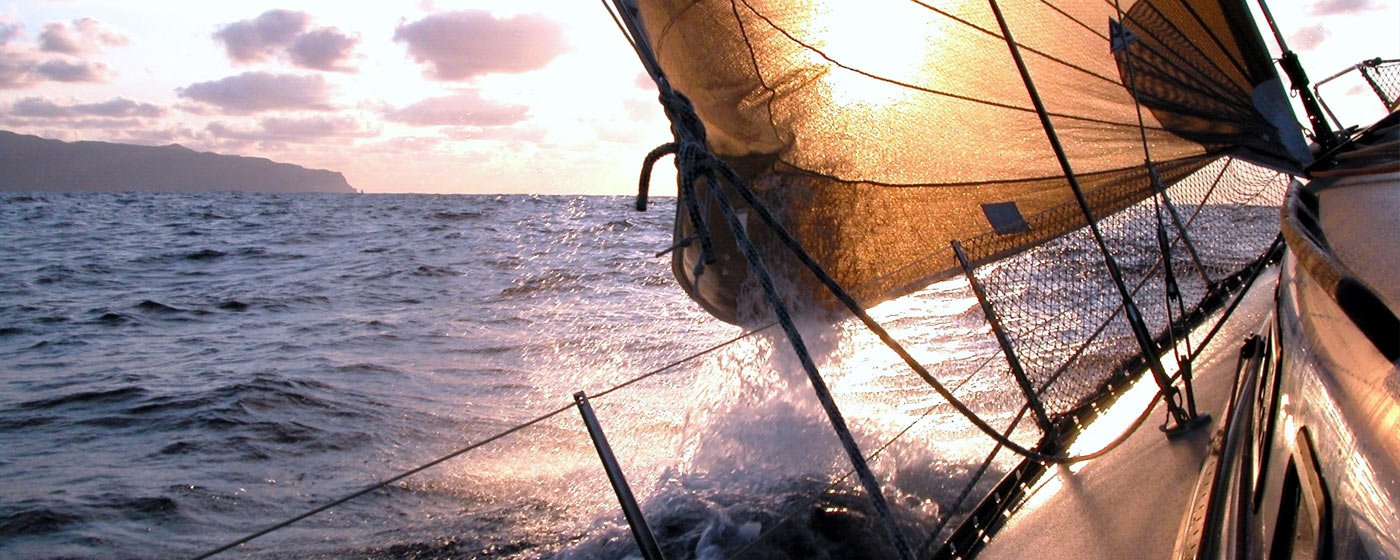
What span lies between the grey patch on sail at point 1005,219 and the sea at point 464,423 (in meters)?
0.55

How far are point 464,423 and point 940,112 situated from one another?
349cm

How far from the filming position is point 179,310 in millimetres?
10391

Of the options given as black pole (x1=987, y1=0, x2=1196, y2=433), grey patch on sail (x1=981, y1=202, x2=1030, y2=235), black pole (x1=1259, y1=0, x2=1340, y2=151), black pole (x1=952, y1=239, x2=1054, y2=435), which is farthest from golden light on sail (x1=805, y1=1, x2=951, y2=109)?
black pole (x1=1259, y1=0, x2=1340, y2=151)

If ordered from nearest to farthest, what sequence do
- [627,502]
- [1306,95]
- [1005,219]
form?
1. [627,502]
2. [1005,219]
3. [1306,95]

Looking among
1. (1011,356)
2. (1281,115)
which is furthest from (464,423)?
(1281,115)

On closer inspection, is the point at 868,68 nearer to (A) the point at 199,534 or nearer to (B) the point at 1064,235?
(B) the point at 1064,235

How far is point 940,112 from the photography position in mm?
3379

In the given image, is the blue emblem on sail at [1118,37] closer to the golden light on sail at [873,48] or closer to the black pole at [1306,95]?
the golden light on sail at [873,48]

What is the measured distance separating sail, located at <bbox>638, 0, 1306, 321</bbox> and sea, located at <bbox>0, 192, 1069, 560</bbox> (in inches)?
16.4

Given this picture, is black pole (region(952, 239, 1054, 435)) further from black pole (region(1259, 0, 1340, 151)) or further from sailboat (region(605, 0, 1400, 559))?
black pole (region(1259, 0, 1340, 151))

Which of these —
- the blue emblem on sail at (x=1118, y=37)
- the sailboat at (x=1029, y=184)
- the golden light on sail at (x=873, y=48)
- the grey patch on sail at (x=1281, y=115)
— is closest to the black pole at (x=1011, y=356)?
the sailboat at (x=1029, y=184)

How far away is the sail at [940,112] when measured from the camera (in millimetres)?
3082

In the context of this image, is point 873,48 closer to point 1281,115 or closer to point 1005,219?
point 1005,219

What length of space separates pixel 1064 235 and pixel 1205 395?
2.26 feet
